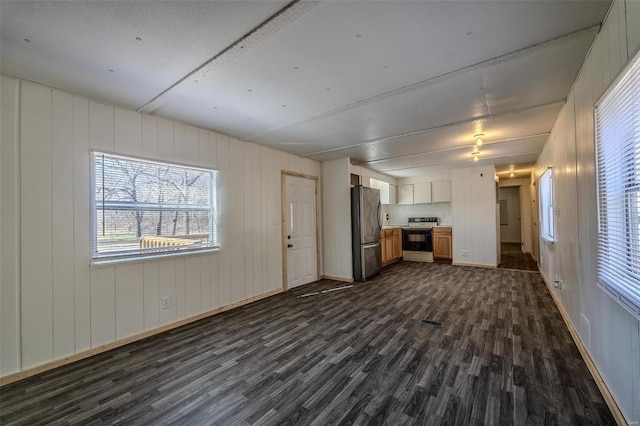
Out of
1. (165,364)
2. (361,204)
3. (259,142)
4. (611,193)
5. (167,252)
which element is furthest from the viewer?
(361,204)

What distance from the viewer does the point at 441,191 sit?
24.2 ft

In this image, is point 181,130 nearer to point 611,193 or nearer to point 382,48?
point 382,48

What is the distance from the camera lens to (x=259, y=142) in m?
4.36

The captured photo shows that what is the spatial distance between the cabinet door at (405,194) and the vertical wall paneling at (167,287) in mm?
6720

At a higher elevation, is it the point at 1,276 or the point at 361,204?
the point at 361,204

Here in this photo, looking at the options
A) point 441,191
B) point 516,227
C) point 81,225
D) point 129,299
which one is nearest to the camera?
point 81,225

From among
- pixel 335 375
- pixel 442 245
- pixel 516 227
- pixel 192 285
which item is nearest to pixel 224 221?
pixel 192 285

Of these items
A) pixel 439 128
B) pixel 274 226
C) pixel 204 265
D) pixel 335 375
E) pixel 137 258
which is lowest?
pixel 335 375

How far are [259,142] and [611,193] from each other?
414cm

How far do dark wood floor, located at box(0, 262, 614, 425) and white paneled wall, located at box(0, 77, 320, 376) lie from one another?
0.95ft

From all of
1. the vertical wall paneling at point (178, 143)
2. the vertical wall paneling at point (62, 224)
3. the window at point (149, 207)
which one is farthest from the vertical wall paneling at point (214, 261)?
the vertical wall paneling at point (62, 224)

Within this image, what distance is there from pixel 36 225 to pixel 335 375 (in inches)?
121

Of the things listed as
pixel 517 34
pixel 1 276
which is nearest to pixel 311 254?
pixel 1 276

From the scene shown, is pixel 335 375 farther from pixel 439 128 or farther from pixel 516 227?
pixel 516 227
